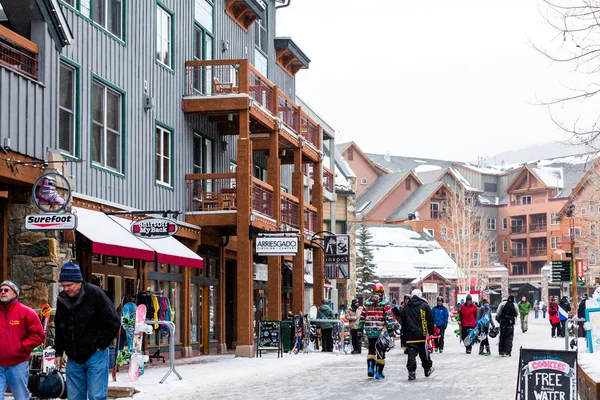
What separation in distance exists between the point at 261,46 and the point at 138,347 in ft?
60.3

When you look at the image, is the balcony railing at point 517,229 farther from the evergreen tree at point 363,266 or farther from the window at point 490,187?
the evergreen tree at point 363,266

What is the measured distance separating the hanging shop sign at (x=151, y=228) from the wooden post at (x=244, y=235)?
6.50m

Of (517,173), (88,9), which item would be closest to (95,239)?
(88,9)

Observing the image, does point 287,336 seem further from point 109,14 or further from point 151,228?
point 109,14

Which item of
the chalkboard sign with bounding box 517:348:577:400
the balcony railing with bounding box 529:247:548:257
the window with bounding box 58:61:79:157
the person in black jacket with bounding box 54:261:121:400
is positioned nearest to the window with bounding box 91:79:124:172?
the window with bounding box 58:61:79:157

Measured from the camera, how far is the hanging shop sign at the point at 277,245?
26531 mm

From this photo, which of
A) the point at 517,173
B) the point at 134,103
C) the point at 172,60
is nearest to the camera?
the point at 134,103

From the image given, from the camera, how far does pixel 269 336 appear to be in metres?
26.7

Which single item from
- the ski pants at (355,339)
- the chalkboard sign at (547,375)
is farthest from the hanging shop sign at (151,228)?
the ski pants at (355,339)

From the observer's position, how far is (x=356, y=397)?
14984 mm

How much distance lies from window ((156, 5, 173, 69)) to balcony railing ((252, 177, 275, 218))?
12.9 feet

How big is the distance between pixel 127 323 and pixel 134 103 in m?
6.64

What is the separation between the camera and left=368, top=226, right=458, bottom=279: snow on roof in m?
83.9

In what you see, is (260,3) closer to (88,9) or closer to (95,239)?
(88,9)
